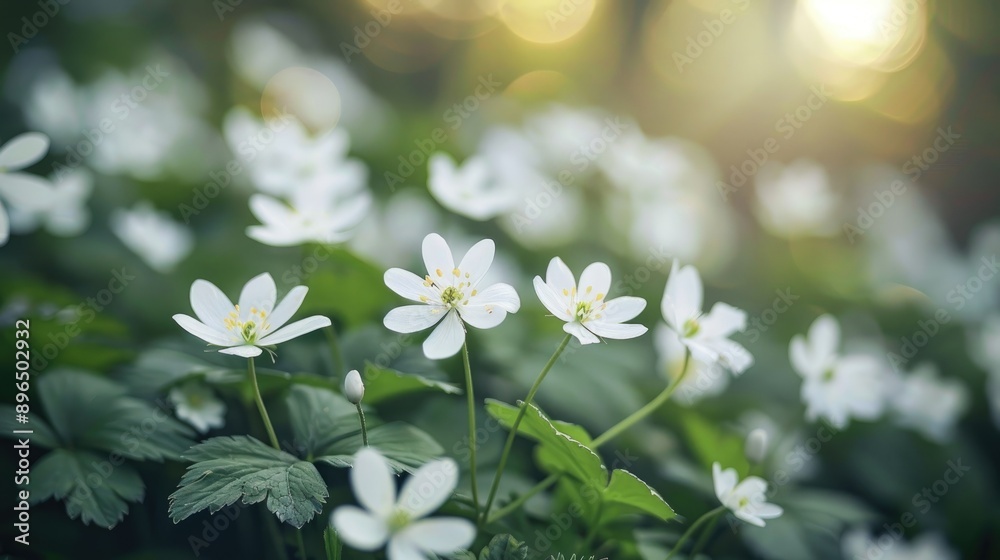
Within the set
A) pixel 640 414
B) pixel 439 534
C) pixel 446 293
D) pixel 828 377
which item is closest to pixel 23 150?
pixel 446 293

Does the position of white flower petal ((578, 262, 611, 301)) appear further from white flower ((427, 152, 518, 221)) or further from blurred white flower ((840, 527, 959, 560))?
blurred white flower ((840, 527, 959, 560))

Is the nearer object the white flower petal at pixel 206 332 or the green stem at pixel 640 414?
the white flower petal at pixel 206 332

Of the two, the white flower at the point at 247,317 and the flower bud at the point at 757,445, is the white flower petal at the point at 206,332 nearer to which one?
the white flower at the point at 247,317

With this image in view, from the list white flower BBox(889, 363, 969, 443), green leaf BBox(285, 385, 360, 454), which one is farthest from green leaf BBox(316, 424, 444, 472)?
white flower BBox(889, 363, 969, 443)

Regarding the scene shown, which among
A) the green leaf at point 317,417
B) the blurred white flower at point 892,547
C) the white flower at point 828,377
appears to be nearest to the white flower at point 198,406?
the green leaf at point 317,417

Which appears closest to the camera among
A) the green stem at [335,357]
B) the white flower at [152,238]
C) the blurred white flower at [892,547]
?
the green stem at [335,357]

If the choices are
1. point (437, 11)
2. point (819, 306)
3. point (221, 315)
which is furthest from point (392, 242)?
point (437, 11)
